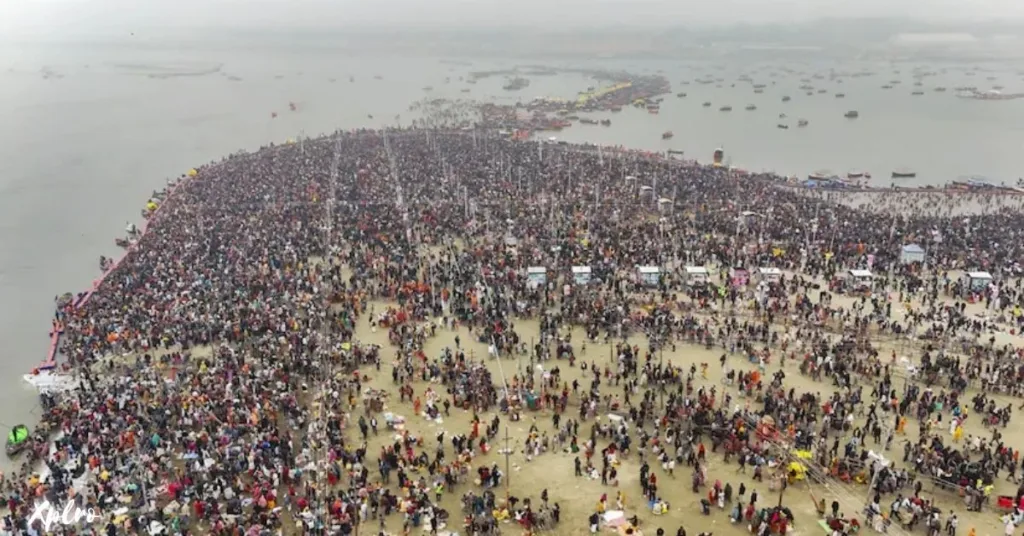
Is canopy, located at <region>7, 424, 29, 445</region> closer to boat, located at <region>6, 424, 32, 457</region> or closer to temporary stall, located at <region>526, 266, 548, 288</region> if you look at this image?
boat, located at <region>6, 424, 32, 457</region>

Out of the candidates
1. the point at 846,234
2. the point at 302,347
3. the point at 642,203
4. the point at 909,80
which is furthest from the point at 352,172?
the point at 909,80

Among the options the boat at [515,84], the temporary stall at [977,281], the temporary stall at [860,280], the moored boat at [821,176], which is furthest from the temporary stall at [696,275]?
the boat at [515,84]

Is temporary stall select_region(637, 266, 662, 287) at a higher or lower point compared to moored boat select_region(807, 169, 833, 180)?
lower

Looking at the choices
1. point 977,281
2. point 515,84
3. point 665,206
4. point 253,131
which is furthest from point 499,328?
point 515,84

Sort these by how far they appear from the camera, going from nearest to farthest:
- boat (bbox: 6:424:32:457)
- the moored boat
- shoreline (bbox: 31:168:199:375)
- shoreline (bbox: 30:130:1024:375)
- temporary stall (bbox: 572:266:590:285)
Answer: boat (bbox: 6:424:32:457) → shoreline (bbox: 31:168:199:375) → shoreline (bbox: 30:130:1024:375) → temporary stall (bbox: 572:266:590:285) → the moored boat

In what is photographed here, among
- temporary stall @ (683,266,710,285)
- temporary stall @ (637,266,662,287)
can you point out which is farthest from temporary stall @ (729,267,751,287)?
temporary stall @ (637,266,662,287)

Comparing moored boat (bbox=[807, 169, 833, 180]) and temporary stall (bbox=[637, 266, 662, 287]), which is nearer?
temporary stall (bbox=[637, 266, 662, 287])
